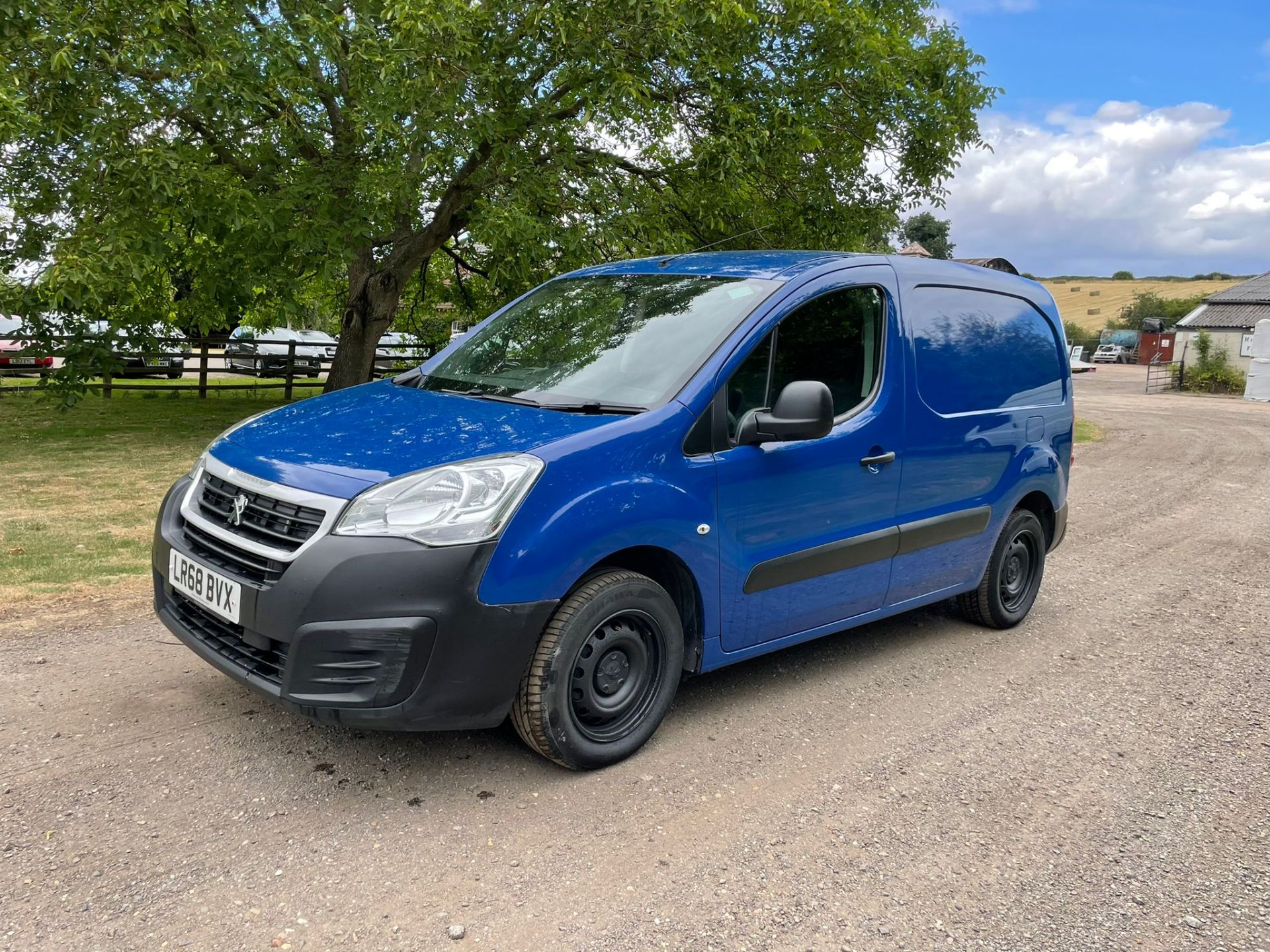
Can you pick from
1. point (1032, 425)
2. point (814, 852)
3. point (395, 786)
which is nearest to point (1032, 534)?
point (1032, 425)

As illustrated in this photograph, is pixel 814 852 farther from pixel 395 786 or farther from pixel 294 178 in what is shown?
pixel 294 178

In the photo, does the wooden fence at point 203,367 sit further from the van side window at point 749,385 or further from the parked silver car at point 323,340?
the van side window at point 749,385

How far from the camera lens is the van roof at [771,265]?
4.28 m

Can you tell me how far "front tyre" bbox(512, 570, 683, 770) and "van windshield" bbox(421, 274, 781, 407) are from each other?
29.9 inches

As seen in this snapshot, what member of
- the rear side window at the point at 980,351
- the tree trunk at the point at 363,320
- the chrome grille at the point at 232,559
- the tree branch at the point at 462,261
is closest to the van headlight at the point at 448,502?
the chrome grille at the point at 232,559

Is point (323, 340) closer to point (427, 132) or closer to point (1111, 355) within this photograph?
point (427, 132)

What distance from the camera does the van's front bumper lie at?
2.93 meters

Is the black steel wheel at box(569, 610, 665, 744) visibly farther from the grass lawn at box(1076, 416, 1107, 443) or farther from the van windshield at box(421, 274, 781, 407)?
the grass lawn at box(1076, 416, 1107, 443)

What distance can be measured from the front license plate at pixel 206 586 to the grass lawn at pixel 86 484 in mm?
2307

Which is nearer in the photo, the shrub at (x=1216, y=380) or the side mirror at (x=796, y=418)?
the side mirror at (x=796, y=418)

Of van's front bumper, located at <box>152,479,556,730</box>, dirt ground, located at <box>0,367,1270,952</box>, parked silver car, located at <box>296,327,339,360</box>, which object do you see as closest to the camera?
dirt ground, located at <box>0,367,1270,952</box>

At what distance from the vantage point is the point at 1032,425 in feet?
17.4

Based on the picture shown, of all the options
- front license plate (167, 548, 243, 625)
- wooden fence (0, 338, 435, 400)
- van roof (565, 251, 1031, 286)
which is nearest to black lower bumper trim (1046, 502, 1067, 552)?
van roof (565, 251, 1031, 286)

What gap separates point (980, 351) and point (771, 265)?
1.33 metres
